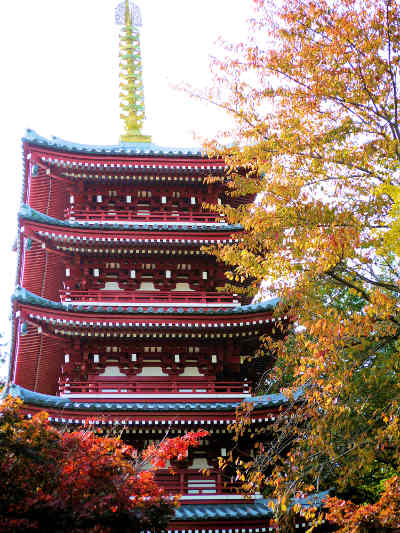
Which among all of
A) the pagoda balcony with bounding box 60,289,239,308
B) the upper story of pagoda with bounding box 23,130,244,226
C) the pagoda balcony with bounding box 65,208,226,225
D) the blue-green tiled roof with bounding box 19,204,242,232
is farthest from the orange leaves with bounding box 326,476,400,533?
the pagoda balcony with bounding box 65,208,226,225

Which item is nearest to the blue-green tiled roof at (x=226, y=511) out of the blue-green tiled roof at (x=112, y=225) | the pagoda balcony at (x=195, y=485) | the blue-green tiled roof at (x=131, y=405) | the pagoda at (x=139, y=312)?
the pagoda at (x=139, y=312)

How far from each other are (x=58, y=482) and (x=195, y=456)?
7.54 m

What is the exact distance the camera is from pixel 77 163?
1897 cm

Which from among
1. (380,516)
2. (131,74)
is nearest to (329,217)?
(380,516)

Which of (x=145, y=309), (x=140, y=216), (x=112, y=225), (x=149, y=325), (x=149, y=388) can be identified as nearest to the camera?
(x=149, y=325)

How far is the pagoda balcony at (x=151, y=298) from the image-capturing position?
18.3 metres

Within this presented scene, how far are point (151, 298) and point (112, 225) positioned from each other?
2509 millimetres

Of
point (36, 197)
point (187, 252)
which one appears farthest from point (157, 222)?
point (36, 197)

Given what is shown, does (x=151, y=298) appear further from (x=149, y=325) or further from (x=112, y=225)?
(x=112, y=225)

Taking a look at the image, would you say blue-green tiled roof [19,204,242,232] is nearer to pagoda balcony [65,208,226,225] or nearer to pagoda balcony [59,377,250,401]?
pagoda balcony [65,208,226,225]

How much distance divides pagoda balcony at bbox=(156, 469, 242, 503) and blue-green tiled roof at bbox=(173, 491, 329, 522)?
25 cm

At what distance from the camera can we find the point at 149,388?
1739 cm

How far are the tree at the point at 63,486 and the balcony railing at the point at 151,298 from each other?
780cm

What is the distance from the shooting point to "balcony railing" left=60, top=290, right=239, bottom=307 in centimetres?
1830
